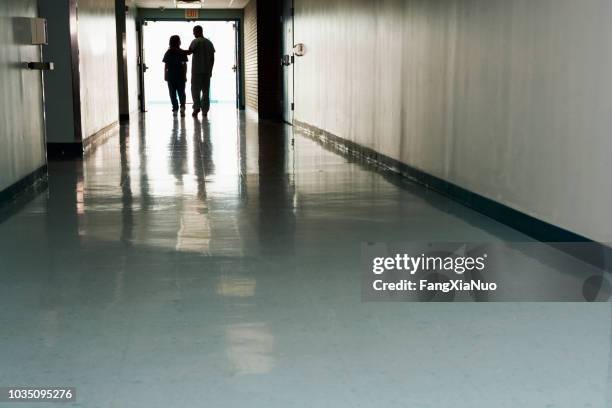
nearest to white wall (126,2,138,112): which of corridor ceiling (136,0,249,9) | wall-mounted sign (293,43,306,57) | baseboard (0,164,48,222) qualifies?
corridor ceiling (136,0,249,9)

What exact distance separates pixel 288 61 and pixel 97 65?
3.96 meters

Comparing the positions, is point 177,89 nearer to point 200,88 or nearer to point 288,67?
point 200,88

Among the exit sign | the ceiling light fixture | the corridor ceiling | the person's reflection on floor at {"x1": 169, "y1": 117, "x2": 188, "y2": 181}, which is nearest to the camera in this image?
the person's reflection on floor at {"x1": 169, "y1": 117, "x2": 188, "y2": 181}

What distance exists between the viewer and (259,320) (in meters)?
2.54

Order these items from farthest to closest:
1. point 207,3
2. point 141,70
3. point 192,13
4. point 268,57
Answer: point 192,13, point 207,3, point 141,70, point 268,57

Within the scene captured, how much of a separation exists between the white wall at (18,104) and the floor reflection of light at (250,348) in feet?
9.58

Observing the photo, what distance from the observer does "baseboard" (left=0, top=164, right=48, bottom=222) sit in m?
4.76

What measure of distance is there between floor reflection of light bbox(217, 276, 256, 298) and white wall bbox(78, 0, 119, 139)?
18.7 feet

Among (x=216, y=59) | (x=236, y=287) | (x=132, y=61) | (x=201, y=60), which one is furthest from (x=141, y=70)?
(x=236, y=287)

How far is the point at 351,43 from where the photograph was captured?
8.51 meters

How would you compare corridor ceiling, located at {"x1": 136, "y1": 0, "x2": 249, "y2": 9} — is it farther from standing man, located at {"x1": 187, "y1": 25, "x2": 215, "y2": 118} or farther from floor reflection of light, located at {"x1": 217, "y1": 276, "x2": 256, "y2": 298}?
floor reflection of light, located at {"x1": 217, "y1": 276, "x2": 256, "y2": 298}

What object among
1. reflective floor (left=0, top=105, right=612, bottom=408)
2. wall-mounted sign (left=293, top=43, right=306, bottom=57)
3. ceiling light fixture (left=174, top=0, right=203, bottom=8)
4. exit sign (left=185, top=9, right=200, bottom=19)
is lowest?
reflective floor (left=0, top=105, right=612, bottom=408)

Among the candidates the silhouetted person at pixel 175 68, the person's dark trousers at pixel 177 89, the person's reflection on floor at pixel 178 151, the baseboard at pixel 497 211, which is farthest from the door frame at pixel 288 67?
the baseboard at pixel 497 211

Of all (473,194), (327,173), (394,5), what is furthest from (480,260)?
(394,5)
